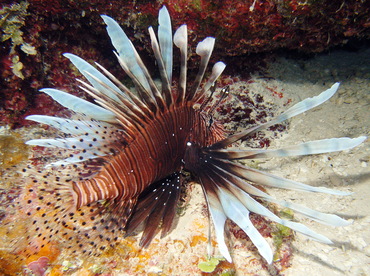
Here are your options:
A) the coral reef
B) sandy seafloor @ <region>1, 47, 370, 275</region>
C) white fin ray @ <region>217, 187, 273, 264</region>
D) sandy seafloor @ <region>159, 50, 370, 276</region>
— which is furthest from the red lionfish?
the coral reef

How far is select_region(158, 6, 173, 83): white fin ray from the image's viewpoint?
235cm

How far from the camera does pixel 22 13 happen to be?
326 cm

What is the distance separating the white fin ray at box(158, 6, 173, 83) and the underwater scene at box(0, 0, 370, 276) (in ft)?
0.04

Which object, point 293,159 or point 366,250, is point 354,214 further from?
point 293,159

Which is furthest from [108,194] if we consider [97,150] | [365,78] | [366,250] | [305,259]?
[365,78]

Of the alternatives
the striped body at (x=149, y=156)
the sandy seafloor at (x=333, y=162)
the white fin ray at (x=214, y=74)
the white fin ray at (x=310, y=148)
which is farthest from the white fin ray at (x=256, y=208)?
the white fin ray at (x=214, y=74)

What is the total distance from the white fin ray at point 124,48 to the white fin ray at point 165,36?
0.96 ft

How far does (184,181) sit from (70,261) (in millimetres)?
1541

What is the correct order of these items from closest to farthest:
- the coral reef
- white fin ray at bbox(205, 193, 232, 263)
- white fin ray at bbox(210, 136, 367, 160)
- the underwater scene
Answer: white fin ray at bbox(210, 136, 367, 160) < white fin ray at bbox(205, 193, 232, 263) < the underwater scene < the coral reef

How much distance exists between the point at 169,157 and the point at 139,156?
15.6 inches

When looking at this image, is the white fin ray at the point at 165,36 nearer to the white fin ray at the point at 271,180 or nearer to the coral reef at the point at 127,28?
the coral reef at the point at 127,28

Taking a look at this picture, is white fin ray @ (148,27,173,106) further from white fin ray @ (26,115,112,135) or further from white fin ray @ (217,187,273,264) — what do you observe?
white fin ray @ (217,187,273,264)

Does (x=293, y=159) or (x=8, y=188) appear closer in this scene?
(x=8, y=188)

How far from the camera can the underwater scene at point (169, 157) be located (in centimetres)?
221
